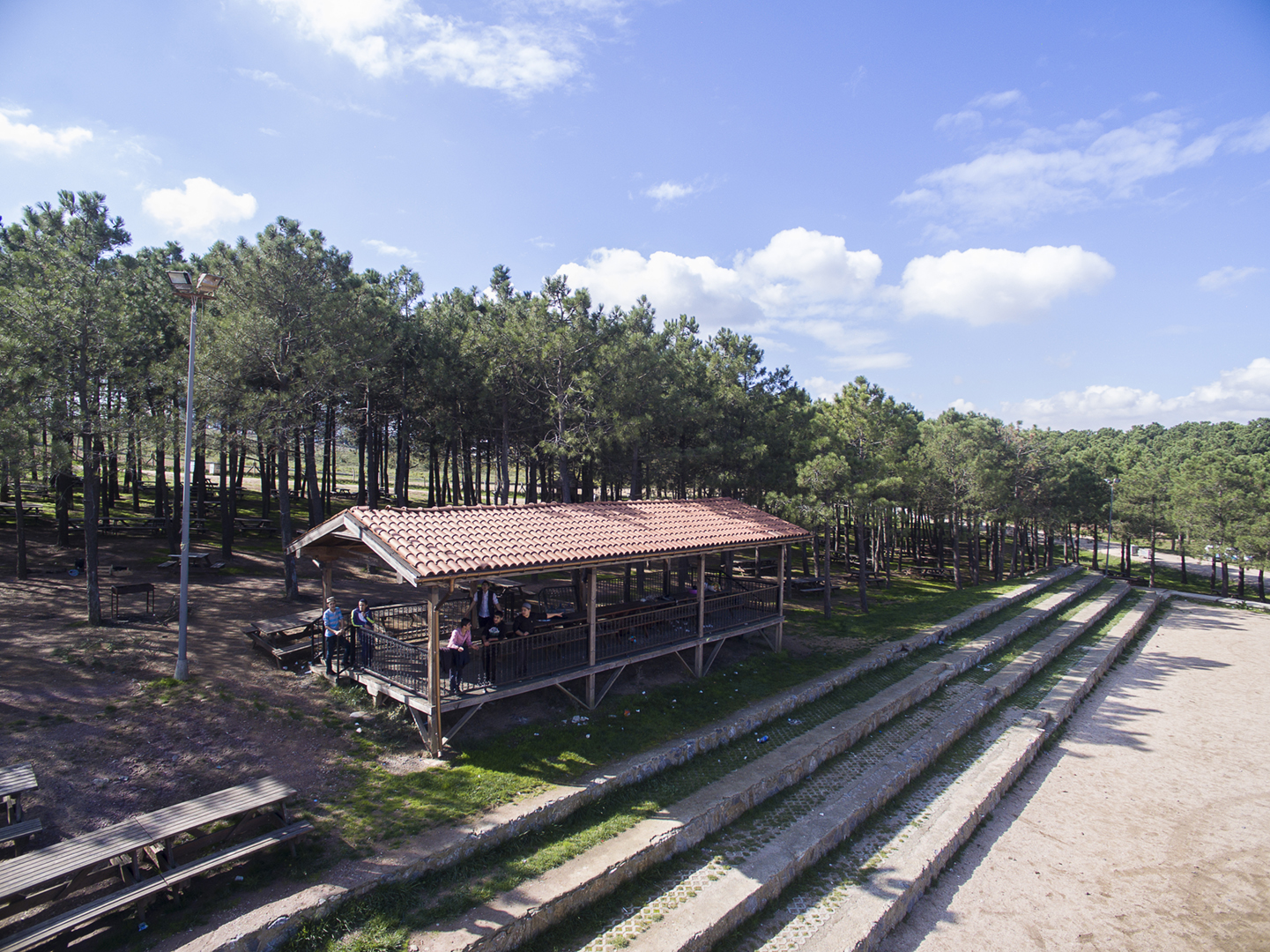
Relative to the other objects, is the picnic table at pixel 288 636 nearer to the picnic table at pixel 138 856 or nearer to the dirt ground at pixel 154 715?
the dirt ground at pixel 154 715

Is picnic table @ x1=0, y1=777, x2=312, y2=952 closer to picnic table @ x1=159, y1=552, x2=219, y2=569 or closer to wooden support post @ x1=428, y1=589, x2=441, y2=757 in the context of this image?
wooden support post @ x1=428, y1=589, x2=441, y2=757

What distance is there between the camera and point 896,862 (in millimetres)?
9328

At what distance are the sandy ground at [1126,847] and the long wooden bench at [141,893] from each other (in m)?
8.14

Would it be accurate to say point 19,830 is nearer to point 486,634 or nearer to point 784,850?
point 486,634

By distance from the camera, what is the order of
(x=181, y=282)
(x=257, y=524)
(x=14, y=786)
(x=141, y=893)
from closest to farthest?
(x=141, y=893) < (x=14, y=786) < (x=181, y=282) < (x=257, y=524)

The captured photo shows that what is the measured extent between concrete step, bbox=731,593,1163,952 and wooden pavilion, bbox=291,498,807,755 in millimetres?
5522

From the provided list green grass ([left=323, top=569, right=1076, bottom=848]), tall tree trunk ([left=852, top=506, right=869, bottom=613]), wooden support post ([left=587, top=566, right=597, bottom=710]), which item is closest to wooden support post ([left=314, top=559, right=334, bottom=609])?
green grass ([left=323, top=569, right=1076, bottom=848])

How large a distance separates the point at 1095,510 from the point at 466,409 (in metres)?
44.2

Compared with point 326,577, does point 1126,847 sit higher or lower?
lower

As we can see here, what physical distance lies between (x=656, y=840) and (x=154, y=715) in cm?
904

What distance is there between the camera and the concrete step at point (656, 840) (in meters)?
6.62

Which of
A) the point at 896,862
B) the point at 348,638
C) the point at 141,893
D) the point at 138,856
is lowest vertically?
the point at 896,862

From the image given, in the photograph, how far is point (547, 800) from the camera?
29.5ft

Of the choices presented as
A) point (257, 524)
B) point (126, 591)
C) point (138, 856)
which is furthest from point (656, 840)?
point (257, 524)
